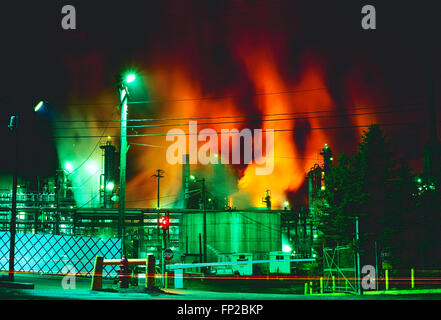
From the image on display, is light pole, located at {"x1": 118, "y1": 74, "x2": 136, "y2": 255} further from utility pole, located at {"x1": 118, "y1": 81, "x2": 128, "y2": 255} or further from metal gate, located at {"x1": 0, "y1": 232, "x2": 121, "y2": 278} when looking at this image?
metal gate, located at {"x1": 0, "y1": 232, "x2": 121, "y2": 278}

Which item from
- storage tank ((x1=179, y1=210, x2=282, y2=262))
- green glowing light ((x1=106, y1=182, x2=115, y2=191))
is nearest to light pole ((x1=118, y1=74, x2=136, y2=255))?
storage tank ((x1=179, y1=210, x2=282, y2=262))

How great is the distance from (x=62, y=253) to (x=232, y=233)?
28809mm

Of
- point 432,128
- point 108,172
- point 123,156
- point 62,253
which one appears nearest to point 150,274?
point 123,156

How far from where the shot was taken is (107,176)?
61000 mm

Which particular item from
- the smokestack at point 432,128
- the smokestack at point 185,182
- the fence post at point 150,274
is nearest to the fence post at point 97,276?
the fence post at point 150,274

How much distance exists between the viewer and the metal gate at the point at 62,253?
24188 mm

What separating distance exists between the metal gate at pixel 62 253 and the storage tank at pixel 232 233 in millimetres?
26148

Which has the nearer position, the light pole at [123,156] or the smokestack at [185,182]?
the light pole at [123,156]

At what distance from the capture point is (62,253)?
79.8 feet

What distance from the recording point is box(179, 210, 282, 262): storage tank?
5100 cm

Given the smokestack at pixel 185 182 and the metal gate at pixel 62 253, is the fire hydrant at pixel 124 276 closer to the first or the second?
the metal gate at pixel 62 253

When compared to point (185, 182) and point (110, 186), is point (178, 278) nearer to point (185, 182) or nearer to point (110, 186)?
point (110, 186)
